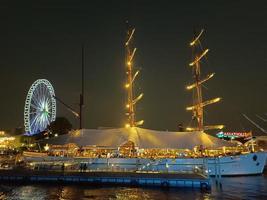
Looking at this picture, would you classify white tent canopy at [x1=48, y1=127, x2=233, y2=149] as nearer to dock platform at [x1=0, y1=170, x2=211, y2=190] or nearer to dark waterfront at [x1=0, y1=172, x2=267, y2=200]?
dock platform at [x1=0, y1=170, x2=211, y2=190]

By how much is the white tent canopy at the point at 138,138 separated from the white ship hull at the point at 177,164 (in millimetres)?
2961

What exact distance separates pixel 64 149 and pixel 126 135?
34.8ft

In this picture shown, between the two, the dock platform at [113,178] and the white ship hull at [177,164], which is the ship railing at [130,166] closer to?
the white ship hull at [177,164]

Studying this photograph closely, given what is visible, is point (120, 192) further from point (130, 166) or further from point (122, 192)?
point (130, 166)

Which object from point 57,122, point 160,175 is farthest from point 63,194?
point 57,122

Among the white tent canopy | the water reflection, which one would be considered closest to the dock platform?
the water reflection

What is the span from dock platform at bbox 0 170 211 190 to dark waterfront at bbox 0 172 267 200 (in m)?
1.58

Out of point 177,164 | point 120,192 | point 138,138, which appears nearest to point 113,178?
point 120,192

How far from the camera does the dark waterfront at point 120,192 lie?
37.4m

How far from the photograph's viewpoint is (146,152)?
5616 cm

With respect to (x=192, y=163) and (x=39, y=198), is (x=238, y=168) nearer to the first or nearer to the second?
(x=192, y=163)

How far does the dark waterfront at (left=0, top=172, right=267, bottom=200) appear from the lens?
37375mm

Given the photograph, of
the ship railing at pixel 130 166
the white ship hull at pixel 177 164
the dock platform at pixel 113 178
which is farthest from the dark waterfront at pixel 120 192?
the white ship hull at pixel 177 164

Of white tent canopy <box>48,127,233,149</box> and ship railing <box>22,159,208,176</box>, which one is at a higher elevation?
white tent canopy <box>48,127,233,149</box>
